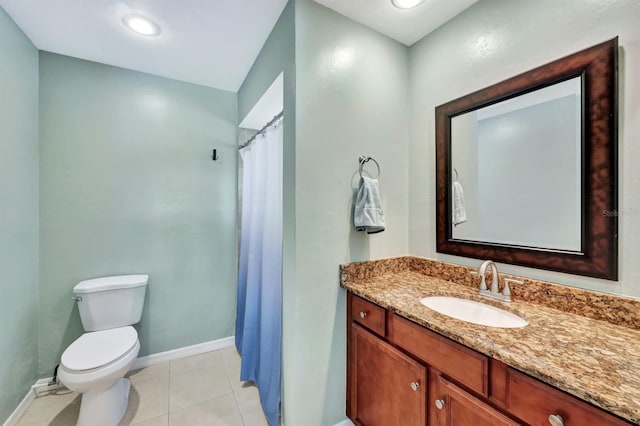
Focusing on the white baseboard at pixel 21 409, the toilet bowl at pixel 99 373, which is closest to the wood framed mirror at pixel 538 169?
the toilet bowl at pixel 99 373

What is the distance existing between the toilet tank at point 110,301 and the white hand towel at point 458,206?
2.27 metres

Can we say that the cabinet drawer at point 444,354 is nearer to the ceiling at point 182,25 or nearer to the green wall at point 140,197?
the ceiling at point 182,25

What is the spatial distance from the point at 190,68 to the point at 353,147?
1551 millimetres

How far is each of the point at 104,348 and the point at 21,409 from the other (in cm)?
68

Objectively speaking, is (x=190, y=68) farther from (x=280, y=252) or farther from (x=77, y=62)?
(x=280, y=252)

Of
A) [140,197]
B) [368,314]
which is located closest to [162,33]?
[140,197]

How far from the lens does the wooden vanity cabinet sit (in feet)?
2.33

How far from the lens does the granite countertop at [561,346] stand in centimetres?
62

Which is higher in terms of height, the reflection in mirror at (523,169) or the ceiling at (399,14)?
the ceiling at (399,14)

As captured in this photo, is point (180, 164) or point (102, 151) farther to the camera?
point (180, 164)

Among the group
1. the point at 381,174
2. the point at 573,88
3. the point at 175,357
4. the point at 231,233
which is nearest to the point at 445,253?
the point at 381,174

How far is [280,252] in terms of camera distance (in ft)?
5.38

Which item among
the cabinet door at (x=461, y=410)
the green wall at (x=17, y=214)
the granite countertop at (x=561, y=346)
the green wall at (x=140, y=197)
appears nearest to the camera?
the granite countertop at (x=561, y=346)

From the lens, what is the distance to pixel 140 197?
2133 mm
